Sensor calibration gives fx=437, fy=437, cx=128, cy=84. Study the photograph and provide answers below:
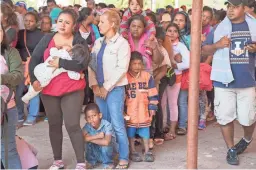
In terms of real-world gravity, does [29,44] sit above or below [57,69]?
above

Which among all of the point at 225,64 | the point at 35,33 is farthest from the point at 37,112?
the point at 225,64

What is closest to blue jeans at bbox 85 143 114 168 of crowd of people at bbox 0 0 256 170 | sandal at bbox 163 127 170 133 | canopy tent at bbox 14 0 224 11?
crowd of people at bbox 0 0 256 170

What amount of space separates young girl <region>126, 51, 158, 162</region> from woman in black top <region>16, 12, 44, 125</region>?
7.00 feet

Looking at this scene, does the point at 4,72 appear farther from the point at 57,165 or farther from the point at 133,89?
the point at 133,89

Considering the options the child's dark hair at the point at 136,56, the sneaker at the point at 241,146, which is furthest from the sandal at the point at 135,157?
the sneaker at the point at 241,146

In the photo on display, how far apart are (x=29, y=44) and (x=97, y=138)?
2.49 m

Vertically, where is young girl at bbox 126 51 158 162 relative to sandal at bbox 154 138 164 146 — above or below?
above

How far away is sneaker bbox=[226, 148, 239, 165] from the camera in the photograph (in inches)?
192

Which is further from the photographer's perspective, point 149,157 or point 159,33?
point 159,33

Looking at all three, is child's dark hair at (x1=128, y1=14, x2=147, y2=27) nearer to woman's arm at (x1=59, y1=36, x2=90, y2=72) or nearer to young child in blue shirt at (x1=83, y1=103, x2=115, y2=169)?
woman's arm at (x1=59, y1=36, x2=90, y2=72)

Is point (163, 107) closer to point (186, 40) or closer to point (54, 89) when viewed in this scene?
point (186, 40)

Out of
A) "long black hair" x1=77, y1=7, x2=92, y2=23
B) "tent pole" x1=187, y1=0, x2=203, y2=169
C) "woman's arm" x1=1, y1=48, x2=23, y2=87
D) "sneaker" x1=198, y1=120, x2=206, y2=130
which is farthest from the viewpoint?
"long black hair" x1=77, y1=7, x2=92, y2=23

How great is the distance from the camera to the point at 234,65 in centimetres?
473

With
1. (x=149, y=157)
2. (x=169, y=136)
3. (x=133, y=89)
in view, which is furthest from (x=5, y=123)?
(x=169, y=136)
